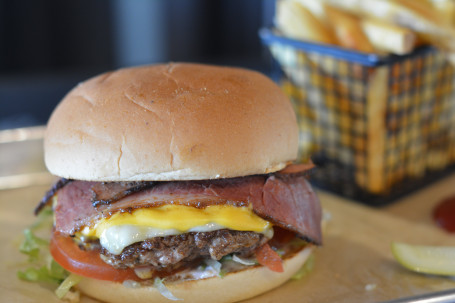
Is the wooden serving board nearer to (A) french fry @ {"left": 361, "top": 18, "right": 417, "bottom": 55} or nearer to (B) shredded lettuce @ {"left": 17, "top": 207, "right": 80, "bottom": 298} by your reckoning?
(B) shredded lettuce @ {"left": 17, "top": 207, "right": 80, "bottom": 298}

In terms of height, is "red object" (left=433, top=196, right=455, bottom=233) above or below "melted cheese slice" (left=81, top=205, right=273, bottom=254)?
below

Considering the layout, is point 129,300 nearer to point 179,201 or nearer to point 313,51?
point 179,201

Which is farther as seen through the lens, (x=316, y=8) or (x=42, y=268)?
(x=316, y=8)

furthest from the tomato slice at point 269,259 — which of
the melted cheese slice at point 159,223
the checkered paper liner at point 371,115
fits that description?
the checkered paper liner at point 371,115

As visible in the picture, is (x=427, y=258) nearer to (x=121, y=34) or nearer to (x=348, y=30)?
(x=348, y=30)

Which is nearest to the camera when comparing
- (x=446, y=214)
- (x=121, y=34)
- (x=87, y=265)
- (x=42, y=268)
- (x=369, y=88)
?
(x=87, y=265)

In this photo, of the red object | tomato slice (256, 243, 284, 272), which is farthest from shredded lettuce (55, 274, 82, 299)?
the red object

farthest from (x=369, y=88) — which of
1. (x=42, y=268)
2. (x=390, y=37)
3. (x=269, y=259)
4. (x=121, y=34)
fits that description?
(x=121, y=34)
